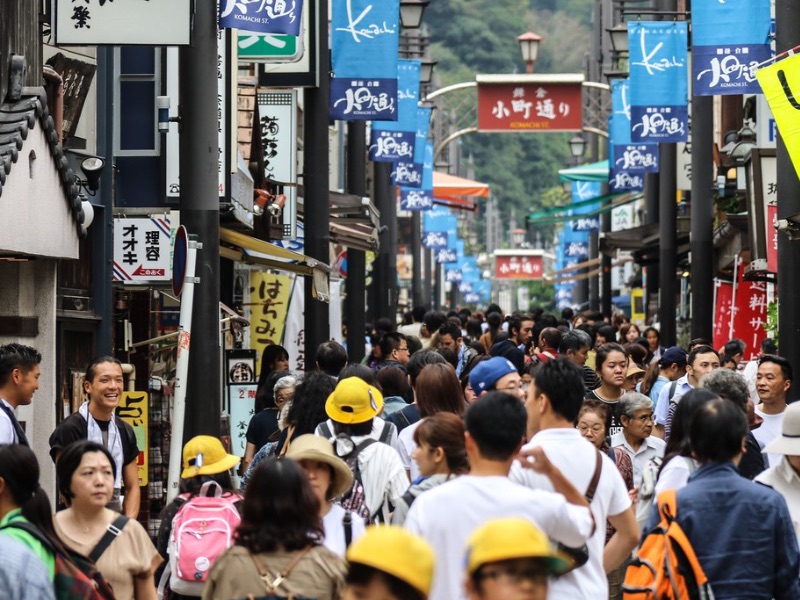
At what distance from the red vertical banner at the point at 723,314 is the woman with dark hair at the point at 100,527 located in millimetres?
16997

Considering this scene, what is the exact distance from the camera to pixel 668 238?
1148 inches

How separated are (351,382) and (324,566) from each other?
113 inches

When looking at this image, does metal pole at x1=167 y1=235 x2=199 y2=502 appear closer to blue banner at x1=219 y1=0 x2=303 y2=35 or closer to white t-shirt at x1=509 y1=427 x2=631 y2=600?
blue banner at x1=219 y1=0 x2=303 y2=35

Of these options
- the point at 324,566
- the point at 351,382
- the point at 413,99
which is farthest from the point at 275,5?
the point at 413,99

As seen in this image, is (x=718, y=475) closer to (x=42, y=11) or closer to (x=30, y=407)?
(x=30, y=407)

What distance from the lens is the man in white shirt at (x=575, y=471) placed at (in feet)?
20.6

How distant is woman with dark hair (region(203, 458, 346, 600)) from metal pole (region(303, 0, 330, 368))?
1518cm

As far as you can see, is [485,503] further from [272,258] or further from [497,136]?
[497,136]

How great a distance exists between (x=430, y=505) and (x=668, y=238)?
2396cm

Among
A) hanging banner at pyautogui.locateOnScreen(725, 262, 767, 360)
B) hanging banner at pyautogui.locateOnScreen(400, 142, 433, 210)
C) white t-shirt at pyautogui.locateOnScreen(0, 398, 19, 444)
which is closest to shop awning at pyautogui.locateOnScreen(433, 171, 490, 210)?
hanging banner at pyautogui.locateOnScreen(400, 142, 433, 210)

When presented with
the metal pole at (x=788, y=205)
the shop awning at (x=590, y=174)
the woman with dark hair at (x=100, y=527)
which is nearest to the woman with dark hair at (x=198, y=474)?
the woman with dark hair at (x=100, y=527)

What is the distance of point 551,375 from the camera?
6.79 m

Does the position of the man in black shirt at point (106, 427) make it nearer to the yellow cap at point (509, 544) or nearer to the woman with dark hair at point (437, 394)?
the woman with dark hair at point (437, 394)

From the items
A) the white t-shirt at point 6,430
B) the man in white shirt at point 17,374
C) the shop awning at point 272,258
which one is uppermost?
the shop awning at point 272,258
